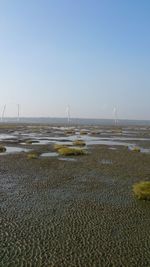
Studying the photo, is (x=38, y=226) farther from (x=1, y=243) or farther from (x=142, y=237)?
(x=142, y=237)

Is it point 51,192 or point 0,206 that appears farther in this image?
point 51,192

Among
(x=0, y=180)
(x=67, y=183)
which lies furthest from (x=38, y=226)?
(x=0, y=180)

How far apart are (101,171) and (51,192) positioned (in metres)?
9.88

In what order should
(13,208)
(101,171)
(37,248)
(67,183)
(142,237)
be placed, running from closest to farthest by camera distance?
(37,248), (142,237), (13,208), (67,183), (101,171)

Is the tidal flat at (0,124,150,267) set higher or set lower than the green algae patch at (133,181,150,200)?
lower

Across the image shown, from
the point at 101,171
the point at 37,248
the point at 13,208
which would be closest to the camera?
the point at 37,248

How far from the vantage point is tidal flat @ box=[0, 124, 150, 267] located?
13.2 metres

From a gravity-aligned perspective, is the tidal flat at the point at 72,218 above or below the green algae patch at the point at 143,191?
below

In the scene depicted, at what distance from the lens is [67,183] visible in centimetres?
2655

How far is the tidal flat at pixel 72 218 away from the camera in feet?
43.3

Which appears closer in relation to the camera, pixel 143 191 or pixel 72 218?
pixel 72 218

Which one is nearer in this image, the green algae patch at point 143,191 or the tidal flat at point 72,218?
the tidal flat at point 72,218

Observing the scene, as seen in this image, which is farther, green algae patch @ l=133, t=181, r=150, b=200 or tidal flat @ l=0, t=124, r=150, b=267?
green algae patch @ l=133, t=181, r=150, b=200

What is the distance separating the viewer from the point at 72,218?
59.0ft
